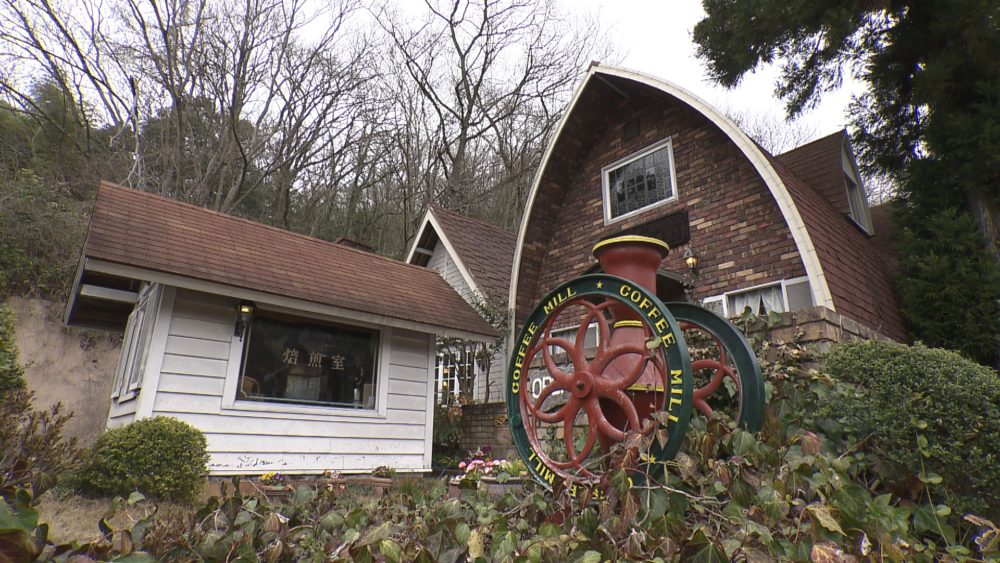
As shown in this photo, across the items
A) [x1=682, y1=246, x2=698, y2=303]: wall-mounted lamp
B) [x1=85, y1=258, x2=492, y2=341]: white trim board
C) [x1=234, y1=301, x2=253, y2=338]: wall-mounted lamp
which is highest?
[x1=682, y1=246, x2=698, y2=303]: wall-mounted lamp

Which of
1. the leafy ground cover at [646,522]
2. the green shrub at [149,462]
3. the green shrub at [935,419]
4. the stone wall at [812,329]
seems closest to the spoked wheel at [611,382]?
the leafy ground cover at [646,522]

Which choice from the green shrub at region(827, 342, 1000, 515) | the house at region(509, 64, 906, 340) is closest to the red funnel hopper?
the green shrub at region(827, 342, 1000, 515)

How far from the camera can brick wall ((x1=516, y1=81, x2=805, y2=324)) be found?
284 inches

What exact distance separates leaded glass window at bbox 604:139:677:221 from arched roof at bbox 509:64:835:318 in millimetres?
1029

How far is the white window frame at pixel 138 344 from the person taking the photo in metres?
6.11

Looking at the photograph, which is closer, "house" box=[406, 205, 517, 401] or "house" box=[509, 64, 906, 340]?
"house" box=[509, 64, 906, 340]

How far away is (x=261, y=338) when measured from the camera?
661cm

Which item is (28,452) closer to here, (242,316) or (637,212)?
(242,316)

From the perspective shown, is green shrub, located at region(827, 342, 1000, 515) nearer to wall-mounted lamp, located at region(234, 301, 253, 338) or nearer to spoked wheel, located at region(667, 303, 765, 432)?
spoked wheel, located at region(667, 303, 765, 432)

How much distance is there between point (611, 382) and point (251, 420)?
193 inches

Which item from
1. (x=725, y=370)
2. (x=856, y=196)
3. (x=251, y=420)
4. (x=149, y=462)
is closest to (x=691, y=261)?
(x=856, y=196)

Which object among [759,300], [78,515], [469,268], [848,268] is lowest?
[78,515]

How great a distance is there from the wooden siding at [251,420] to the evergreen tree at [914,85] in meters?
7.14

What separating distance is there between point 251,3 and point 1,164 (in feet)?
26.2
